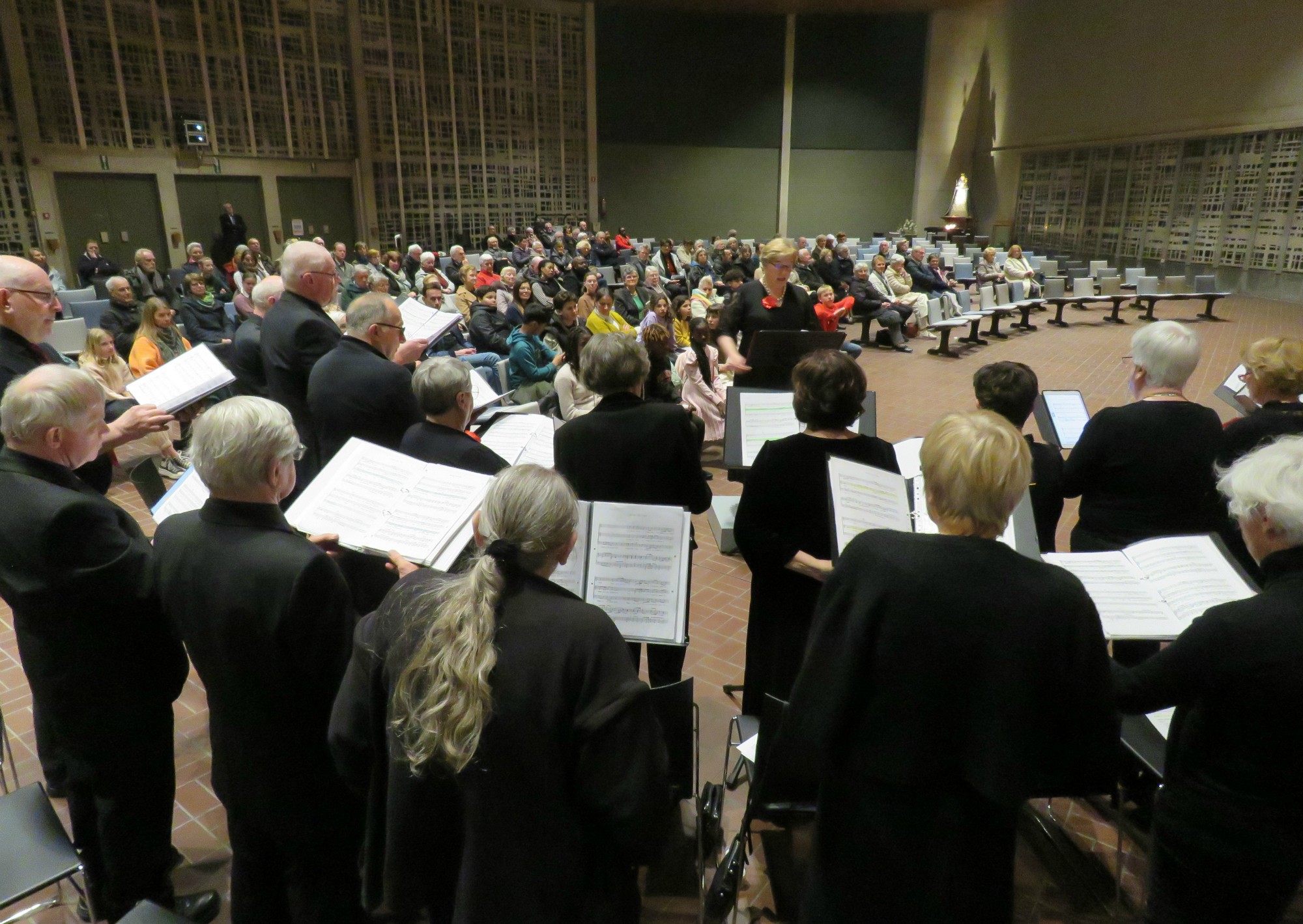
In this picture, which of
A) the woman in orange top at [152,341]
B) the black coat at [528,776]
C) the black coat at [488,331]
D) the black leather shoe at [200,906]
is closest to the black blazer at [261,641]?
the black coat at [528,776]

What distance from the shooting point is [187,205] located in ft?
45.5

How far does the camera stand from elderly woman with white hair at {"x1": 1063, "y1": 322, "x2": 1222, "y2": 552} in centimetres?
268

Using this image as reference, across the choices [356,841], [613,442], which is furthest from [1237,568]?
[356,841]

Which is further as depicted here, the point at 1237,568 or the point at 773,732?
the point at 1237,568

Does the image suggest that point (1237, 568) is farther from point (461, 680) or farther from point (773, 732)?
point (461, 680)

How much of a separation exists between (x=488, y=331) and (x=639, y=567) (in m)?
5.56

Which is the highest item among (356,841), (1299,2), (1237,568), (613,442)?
(1299,2)

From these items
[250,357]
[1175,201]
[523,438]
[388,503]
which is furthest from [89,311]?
[1175,201]

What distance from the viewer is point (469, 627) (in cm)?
130

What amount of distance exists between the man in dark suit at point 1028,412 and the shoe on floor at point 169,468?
19.3 feet

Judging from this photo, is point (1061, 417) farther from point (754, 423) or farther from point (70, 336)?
point (70, 336)

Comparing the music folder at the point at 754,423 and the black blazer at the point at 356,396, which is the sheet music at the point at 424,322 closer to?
the black blazer at the point at 356,396

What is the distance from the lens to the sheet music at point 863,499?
2.10 meters

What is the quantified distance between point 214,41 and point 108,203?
3.23 meters
